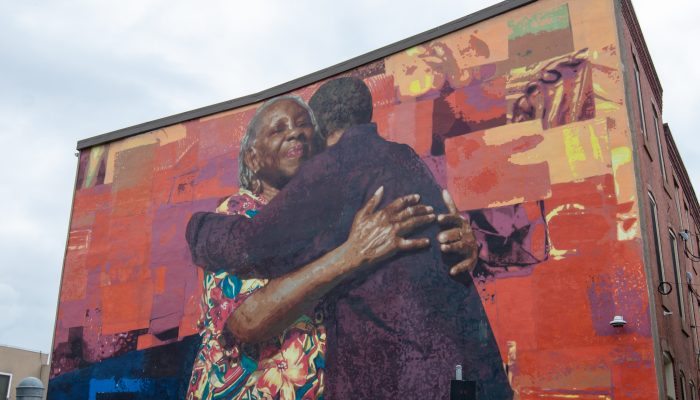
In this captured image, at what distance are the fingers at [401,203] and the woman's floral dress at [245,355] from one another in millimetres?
2687

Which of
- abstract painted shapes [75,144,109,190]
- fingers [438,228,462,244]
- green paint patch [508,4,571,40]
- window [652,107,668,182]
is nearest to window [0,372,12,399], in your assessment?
abstract painted shapes [75,144,109,190]

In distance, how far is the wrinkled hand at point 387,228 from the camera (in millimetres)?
14852

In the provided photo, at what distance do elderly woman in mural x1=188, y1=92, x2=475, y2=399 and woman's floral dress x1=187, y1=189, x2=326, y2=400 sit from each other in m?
0.02

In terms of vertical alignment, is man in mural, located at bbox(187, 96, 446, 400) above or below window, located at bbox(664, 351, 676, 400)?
above

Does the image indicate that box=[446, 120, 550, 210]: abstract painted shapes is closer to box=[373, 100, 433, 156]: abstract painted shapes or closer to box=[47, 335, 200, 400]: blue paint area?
box=[373, 100, 433, 156]: abstract painted shapes

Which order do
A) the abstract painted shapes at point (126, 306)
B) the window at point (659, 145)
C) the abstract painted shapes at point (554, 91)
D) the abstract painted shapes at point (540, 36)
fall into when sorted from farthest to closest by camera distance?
the abstract painted shapes at point (126, 306) < the window at point (659, 145) < the abstract painted shapes at point (540, 36) < the abstract painted shapes at point (554, 91)

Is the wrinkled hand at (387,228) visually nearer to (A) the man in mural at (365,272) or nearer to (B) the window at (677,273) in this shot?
(A) the man in mural at (365,272)

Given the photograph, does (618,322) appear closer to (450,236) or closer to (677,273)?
(450,236)

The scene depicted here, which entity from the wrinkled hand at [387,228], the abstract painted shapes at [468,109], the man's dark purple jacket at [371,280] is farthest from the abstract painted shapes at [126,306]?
the abstract painted shapes at [468,109]

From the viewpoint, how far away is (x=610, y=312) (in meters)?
12.3

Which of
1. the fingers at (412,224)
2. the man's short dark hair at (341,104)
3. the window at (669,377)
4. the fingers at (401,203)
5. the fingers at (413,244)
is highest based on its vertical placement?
the man's short dark hair at (341,104)

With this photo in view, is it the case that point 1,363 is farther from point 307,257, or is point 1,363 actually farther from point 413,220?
point 413,220

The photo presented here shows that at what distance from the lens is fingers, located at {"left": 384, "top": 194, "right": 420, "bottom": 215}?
1508 centimetres

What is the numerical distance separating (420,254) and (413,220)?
2.37 ft
